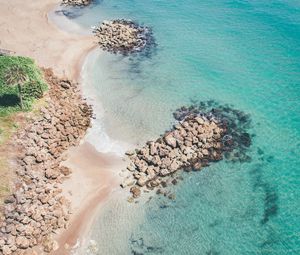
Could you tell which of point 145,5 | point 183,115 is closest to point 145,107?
point 183,115

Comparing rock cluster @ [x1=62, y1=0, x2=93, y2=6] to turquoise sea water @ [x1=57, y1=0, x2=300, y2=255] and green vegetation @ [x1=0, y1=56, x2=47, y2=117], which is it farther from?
green vegetation @ [x1=0, y1=56, x2=47, y2=117]

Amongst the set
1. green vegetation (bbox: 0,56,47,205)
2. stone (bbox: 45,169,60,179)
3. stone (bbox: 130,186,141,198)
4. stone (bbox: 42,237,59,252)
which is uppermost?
green vegetation (bbox: 0,56,47,205)

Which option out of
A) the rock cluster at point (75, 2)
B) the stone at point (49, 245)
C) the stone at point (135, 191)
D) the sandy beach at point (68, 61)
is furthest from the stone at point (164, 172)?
the rock cluster at point (75, 2)

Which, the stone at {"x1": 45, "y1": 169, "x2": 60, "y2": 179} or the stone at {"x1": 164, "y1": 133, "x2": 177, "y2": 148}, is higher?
the stone at {"x1": 164, "y1": 133, "x2": 177, "y2": 148}

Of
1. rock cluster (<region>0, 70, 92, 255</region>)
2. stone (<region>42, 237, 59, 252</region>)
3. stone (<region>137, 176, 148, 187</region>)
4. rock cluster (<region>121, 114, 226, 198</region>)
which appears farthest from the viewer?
rock cluster (<region>121, 114, 226, 198</region>)

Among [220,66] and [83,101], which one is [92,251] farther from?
[220,66]

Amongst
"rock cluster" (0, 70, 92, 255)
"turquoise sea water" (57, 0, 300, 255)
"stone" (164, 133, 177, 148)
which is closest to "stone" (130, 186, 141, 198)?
"turquoise sea water" (57, 0, 300, 255)

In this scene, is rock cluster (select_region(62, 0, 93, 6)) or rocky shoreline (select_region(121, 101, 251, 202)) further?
rock cluster (select_region(62, 0, 93, 6))
